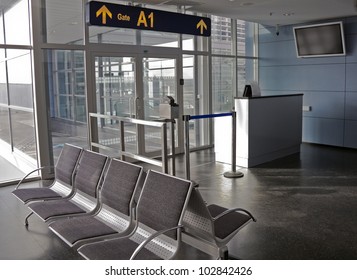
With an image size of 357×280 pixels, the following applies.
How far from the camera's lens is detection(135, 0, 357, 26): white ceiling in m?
6.57

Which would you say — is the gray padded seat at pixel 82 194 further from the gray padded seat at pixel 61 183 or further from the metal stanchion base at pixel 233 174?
the metal stanchion base at pixel 233 174

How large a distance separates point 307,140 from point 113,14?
20.3ft

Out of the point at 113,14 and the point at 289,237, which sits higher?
the point at 113,14

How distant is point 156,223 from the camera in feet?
9.03

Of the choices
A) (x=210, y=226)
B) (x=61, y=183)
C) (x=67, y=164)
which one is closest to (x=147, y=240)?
(x=210, y=226)

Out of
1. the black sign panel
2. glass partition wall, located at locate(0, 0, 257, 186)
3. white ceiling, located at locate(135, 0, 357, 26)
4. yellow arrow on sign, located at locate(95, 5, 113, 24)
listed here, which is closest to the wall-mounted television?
white ceiling, located at locate(135, 0, 357, 26)

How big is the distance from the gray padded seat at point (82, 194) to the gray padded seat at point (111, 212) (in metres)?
0.19

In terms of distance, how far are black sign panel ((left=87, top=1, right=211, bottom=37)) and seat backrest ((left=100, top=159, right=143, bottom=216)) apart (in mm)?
1992

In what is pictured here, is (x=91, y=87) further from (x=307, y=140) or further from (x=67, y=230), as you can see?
(x=307, y=140)

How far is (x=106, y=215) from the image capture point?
11.1 ft

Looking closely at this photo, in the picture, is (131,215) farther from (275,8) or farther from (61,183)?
(275,8)

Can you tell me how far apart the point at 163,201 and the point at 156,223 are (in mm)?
167

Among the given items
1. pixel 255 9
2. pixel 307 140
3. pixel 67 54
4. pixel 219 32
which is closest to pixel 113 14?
pixel 67 54

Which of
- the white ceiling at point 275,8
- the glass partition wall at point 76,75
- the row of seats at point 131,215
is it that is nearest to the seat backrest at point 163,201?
the row of seats at point 131,215
